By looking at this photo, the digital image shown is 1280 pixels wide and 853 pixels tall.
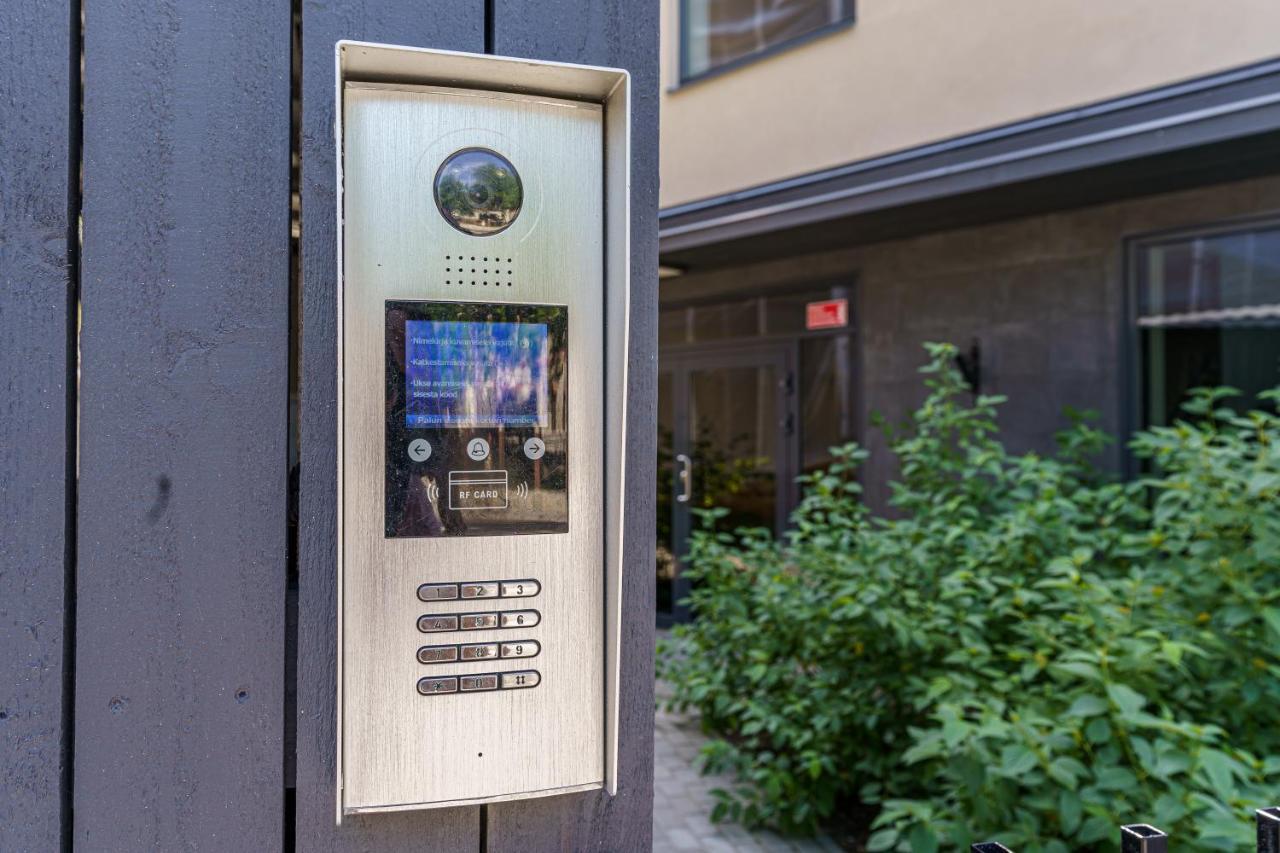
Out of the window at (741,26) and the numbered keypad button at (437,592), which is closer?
the numbered keypad button at (437,592)

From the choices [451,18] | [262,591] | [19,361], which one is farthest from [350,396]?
[451,18]

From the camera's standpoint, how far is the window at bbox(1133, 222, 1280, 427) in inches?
193

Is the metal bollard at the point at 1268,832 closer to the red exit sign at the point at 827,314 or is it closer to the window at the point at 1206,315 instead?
the window at the point at 1206,315

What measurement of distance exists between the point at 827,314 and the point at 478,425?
20.6 ft

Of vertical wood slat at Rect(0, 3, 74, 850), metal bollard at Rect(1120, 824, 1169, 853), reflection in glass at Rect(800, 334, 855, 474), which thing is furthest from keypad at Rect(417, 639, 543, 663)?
reflection in glass at Rect(800, 334, 855, 474)

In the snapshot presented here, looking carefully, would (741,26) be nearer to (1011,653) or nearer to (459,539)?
(1011,653)

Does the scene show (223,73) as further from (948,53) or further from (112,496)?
(948,53)

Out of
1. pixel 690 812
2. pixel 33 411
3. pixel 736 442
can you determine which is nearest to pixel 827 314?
pixel 736 442

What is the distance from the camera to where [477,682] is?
1028mm

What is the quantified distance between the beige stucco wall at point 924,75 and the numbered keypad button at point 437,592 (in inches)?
140

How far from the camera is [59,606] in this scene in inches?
39.2

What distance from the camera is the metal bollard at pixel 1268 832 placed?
3.60ft

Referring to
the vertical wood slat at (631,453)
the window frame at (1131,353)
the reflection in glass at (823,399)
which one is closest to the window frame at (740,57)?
the reflection in glass at (823,399)

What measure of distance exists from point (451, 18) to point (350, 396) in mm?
488
